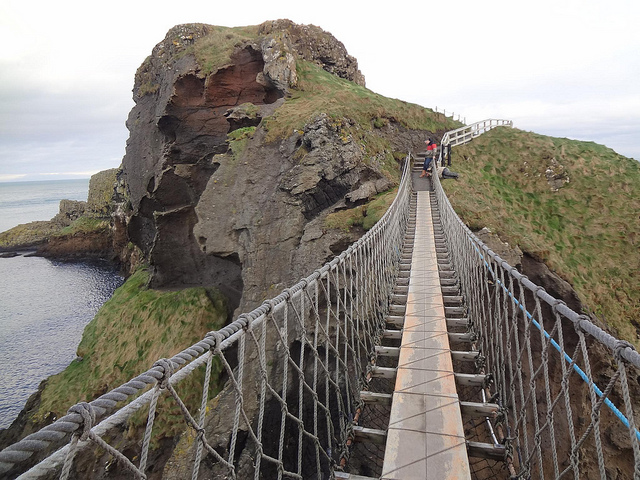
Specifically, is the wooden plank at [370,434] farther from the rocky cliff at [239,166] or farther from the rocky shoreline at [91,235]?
the rocky shoreline at [91,235]

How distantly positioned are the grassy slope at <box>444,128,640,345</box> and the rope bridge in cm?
280

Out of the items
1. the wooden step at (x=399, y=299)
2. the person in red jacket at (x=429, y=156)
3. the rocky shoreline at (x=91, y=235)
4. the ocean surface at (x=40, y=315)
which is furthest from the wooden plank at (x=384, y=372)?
the rocky shoreline at (x=91, y=235)

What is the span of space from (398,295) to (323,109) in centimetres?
882

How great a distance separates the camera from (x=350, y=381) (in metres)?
6.45

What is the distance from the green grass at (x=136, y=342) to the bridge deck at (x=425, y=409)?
9.60 metres

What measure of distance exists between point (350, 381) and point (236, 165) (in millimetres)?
8719

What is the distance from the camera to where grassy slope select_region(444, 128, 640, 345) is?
1120 cm

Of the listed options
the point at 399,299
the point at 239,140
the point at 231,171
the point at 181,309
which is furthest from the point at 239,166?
the point at 399,299

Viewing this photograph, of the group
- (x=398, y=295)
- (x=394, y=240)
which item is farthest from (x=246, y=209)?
(x=398, y=295)

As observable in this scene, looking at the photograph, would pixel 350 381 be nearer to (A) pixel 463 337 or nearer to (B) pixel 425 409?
(A) pixel 463 337

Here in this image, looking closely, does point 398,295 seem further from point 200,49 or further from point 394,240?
point 200,49

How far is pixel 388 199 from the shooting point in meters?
10.9

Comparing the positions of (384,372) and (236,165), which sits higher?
(236,165)

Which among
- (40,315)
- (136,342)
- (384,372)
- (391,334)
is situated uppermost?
(391,334)
